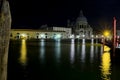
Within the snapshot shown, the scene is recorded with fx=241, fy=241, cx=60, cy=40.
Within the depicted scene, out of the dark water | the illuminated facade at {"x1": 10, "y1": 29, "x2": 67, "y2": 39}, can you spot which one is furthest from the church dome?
the dark water

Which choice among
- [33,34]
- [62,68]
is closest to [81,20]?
[33,34]

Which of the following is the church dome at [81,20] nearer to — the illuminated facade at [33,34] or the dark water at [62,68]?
the illuminated facade at [33,34]

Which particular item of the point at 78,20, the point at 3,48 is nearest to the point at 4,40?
the point at 3,48

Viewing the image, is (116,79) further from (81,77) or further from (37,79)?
(37,79)

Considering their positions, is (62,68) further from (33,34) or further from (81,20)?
(81,20)

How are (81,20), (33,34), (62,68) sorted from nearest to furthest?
1. (62,68)
2. (33,34)
3. (81,20)

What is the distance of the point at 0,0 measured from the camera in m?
3.71

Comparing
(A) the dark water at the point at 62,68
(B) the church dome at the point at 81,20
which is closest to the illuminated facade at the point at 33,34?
(B) the church dome at the point at 81,20

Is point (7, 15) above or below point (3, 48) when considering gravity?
above

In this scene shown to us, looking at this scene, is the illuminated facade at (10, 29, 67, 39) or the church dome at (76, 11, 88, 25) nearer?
the illuminated facade at (10, 29, 67, 39)

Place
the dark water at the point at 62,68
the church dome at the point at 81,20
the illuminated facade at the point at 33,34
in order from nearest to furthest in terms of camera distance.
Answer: the dark water at the point at 62,68
the illuminated facade at the point at 33,34
the church dome at the point at 81,20

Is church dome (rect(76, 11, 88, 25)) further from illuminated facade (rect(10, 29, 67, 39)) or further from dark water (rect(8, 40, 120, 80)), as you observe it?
dark water (rect(8, 40, 120, 80))

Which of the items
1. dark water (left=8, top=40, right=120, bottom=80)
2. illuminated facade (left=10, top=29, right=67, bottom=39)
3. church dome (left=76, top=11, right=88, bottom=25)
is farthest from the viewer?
church dome (left=76, top=11, right=88, bottom=25)

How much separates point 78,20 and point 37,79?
18591 centimetres
